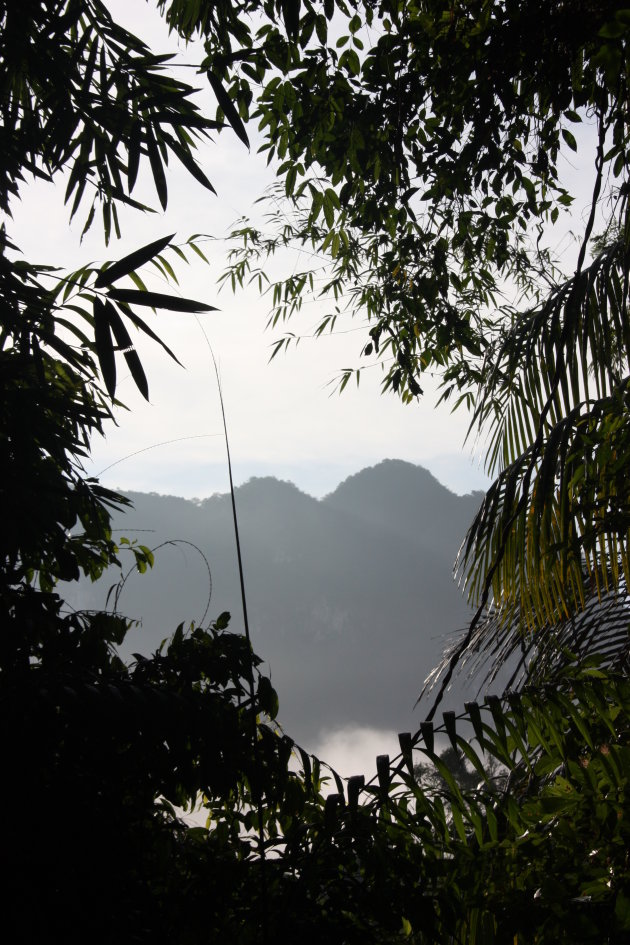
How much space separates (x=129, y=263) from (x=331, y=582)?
191ft

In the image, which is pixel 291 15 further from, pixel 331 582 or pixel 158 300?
pixel 331 582

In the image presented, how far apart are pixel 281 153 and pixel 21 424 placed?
100cm

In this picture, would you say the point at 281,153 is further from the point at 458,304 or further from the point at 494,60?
the point at 458,304

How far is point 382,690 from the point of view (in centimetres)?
4638

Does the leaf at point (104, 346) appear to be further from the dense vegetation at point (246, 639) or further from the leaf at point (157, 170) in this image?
the leaf at point (157, 170)

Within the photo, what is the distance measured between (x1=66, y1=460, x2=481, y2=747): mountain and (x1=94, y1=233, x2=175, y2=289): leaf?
135 feet

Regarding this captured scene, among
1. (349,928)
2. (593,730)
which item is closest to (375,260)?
(593,730)

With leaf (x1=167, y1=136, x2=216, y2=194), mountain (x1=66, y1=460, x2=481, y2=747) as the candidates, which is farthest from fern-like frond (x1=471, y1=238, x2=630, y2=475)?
mountain (x1=66, y1=460, x2=481, y2=747)

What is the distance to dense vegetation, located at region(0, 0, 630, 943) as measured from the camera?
0.86 metres

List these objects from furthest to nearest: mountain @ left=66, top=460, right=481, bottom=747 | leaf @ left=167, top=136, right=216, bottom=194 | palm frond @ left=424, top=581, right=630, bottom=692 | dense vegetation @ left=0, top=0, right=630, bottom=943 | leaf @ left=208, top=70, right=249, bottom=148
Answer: mountain @ left=66, top=460, right=481, bottom=747, palm frond @ left=424, top=581, right=630, bottom=692, leaf @ left=167, top=136, right=216, bottom=194, leaf @ left=208, top=70, right=249, bottom=148, dense vegetation @ left=0, top=0, right=630, bottom=943

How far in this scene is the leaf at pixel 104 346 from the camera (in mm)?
1272

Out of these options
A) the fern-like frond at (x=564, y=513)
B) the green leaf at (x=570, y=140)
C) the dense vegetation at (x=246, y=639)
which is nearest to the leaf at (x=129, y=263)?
the dense vegetation at (x=246, y=639)

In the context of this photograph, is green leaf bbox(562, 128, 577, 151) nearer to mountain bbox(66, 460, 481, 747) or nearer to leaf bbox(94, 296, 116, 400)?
leaf bbox(94, 296, 116, 400)

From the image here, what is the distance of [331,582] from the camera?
192 feet
